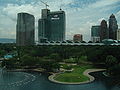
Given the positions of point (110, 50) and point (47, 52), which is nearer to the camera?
point (110, 50)

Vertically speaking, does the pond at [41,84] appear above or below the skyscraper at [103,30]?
below

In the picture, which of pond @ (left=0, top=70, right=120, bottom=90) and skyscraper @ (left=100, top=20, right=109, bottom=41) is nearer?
pond @ (left=0, top=70, right=120, bottom=90)

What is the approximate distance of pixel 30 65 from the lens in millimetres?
80250

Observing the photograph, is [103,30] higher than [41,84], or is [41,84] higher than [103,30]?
[103,30]

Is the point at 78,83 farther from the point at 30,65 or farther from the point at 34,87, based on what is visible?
the point at 30,65

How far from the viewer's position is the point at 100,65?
281 feet

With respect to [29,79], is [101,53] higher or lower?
higher

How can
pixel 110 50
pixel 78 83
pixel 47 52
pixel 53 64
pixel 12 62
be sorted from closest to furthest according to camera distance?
pixel 78 83 < pixel 53 64 < pixel 12 62 < pixel 110 50 < pixel 47 52

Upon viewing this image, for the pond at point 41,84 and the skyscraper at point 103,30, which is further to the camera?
the skyscraper at point 103,30

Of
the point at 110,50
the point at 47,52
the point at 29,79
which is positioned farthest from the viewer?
the point at 47,52

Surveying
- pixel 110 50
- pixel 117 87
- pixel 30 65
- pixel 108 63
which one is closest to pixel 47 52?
pixel 30 65

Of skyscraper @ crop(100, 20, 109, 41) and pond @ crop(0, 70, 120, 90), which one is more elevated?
skyscraper @ crop(100, 20, 109, 41)

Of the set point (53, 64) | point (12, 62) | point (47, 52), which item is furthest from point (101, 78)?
point (47, 52)

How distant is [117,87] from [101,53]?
3542 centimetres
